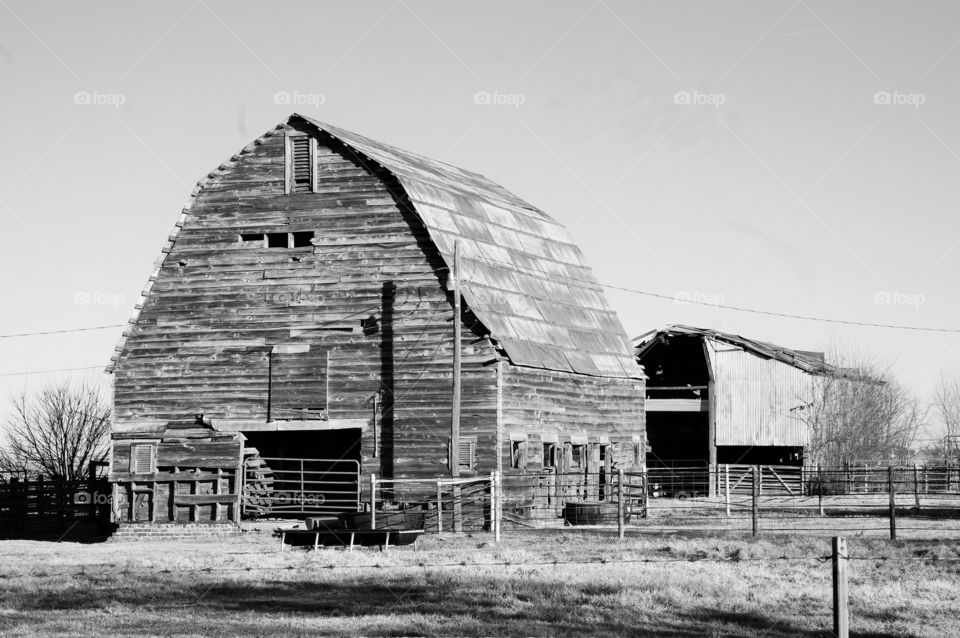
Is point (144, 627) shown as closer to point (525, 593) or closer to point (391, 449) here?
point (525, 593)

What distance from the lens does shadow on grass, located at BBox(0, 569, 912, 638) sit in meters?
14.4

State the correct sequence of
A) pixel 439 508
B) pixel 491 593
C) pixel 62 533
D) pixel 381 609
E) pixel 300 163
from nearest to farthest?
pixel 381 609, pixel 491 593, pixel 439 508, pixel 300 163, pixel 62 533

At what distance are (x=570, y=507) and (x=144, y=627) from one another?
1828cm

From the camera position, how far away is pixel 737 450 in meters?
53.9

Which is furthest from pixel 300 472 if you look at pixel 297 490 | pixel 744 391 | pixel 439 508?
pixel 744 391

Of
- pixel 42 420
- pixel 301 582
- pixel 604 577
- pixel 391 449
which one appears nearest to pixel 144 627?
pixel 301 582

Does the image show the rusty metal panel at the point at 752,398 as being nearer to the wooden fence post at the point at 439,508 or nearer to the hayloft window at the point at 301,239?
the hayloft window at the point at 301,239

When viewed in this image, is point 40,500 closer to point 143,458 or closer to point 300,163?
point 143,458

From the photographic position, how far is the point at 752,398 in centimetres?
5047

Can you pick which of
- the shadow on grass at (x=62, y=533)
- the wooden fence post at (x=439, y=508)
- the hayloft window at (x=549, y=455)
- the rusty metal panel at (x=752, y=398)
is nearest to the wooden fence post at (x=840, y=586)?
the wooden fence post at (x=439, y=508)

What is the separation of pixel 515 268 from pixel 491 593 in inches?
762

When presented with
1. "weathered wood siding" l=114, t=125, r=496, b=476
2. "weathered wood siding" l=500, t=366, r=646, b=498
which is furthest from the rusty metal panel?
"weathered wood siding" l=114, t=125, r=496, b=476

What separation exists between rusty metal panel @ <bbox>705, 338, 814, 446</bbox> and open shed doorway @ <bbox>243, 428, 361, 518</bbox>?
21476 millimetres

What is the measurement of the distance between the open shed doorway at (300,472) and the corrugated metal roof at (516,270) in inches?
198
